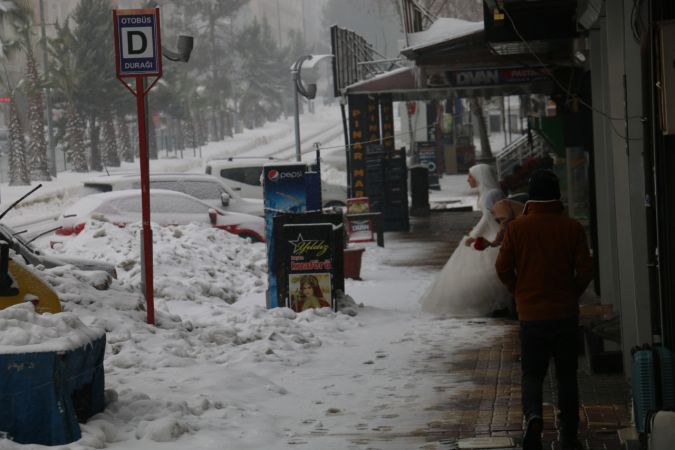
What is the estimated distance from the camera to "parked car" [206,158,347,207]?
110 feet

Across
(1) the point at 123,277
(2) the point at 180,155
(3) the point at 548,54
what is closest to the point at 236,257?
(1) the point at 123,277

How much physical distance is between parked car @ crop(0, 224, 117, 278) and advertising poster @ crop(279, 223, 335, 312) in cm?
206

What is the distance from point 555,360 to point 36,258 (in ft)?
25.7

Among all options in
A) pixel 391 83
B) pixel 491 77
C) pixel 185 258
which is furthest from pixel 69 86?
pixel 185 258

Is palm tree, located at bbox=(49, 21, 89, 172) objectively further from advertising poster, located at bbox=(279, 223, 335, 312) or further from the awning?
advertising poster, located at bbox=(279, 223, 335, 312)

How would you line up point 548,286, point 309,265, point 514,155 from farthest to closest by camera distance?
point 514,155, point 309,265, point 548,286

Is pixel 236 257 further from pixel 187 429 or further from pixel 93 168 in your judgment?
pixel 93 168

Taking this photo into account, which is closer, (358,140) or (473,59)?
(473,59)

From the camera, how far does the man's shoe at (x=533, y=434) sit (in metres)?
7.64

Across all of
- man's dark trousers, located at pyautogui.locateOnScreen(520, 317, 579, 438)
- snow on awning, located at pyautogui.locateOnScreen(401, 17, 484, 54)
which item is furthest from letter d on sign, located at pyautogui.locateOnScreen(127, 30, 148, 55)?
man's dark trousers, located at pyautogui.locateOnScreen(520, 317, 579, 438)

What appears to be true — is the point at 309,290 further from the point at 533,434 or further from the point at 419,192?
the point at 419,192

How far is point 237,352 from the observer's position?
12.1 m

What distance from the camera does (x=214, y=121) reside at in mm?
100125

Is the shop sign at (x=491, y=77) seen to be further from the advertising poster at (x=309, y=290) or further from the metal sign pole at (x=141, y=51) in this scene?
the metal sign pole at (x=141, y=51)
